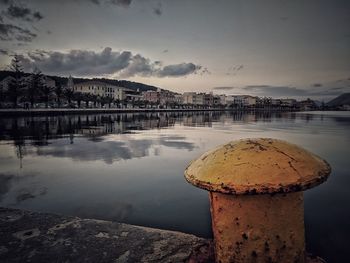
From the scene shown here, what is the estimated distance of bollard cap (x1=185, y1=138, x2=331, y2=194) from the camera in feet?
5.10

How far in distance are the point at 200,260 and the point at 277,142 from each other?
1165 mm

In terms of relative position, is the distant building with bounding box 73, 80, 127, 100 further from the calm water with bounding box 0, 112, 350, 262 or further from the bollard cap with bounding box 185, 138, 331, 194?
the bollard cap with bounding box 185, 138, 331, 194

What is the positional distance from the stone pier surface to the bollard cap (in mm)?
924

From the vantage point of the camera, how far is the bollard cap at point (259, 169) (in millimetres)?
1556

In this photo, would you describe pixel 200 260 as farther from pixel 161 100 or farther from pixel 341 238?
pixel 161 100

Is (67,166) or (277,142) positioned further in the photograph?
(67,166)

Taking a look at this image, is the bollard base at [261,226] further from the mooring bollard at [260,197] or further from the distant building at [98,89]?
the distant building at [98,89]

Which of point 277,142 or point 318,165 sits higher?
point 277,142

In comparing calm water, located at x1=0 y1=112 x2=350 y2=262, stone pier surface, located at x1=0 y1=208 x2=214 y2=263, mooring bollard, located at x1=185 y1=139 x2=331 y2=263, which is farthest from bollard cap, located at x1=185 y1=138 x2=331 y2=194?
calm water, located at x1=0 y1=112 x2=350 y2=262

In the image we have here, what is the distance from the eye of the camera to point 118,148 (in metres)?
12.6

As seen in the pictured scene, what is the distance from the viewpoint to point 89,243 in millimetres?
2840

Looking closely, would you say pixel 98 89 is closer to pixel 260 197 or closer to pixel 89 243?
pixel 89 243

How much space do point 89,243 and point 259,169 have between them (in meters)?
2.09

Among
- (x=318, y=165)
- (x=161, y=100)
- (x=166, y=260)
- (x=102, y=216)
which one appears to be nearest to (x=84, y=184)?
(x=102, y=216)
